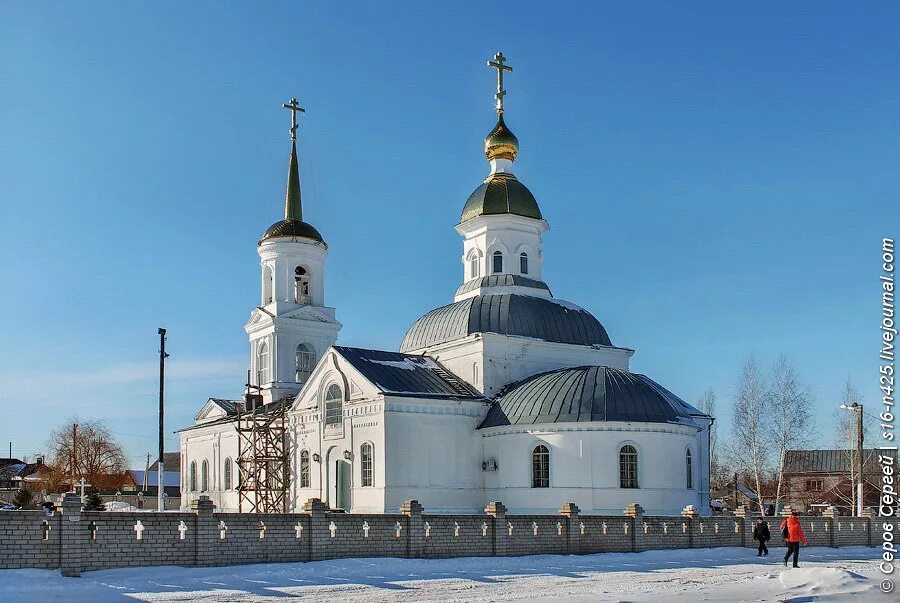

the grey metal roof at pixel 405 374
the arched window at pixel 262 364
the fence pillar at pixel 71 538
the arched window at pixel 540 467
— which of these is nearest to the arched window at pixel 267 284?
the arched window at pixel 262 364

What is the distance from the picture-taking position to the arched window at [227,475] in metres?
46.3

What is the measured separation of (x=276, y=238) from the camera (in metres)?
47.9

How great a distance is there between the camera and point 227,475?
4656cm

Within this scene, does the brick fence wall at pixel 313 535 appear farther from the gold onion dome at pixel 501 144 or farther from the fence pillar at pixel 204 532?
the gold onion dome at pixel 501 144

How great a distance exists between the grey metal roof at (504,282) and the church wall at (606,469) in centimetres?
880

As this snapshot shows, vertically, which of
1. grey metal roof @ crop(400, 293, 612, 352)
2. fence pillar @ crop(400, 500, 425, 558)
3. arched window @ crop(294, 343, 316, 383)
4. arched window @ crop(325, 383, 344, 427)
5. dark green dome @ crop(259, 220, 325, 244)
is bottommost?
fence pillar @ crop(400, 500, 425, 558)

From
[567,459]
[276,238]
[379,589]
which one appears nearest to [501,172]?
[276,238]

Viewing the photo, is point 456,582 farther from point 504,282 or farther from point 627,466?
point 504,282

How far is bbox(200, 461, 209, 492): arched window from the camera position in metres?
48.7

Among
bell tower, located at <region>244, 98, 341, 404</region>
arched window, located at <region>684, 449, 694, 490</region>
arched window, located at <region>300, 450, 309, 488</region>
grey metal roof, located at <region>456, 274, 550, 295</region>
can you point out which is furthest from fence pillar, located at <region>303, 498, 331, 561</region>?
bell tower, located at <region>244, 98, 341, 404</region>

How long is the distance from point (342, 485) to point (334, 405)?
288 cm

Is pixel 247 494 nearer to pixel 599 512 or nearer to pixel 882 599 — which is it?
pixel 599 512

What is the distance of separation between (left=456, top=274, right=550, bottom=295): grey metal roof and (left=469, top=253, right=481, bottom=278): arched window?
71cm

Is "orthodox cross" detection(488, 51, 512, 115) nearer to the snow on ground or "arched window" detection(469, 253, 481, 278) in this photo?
"arched window" detection(469, 253, 481, 278)
